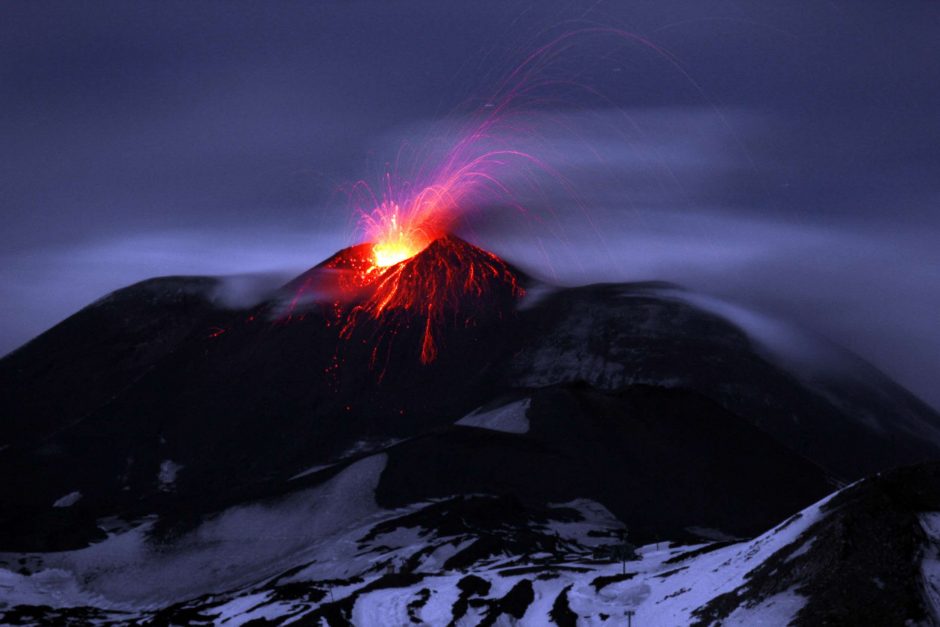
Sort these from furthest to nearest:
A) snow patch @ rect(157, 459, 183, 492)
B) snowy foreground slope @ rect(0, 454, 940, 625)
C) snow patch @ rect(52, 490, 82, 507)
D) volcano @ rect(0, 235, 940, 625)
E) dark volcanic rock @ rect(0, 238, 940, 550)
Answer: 1. snow patch @ rect(157, 459, 183, 492)
2. snow patch @ rect(52, 490, 82, 507)
3. dark volcanic rock @ rect(0, 238, 940, 550)
4. volcano @ rect(0, 235, 940, 625)
5. snowy foreground slope @ rect(0, 454, 940, 625)

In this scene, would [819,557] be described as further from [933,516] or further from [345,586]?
[345,586]

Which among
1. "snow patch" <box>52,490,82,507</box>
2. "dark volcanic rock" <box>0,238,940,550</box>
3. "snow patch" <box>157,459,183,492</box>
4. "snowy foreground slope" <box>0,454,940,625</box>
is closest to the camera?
"snowy foreground slope" <box>0,454,940,625</box>

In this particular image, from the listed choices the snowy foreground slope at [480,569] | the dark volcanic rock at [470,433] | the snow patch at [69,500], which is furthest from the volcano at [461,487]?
the dark volcanic rock at [470,433]

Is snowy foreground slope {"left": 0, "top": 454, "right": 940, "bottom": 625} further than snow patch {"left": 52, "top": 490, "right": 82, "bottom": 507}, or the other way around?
snow patch {"left": 52, "top": 490, "right": 82, "bottom": 507}

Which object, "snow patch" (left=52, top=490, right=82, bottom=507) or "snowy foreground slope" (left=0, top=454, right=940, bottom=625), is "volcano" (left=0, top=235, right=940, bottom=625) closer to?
"snowy foreground slope" (left=0, top=454, right=940, bottom=625)

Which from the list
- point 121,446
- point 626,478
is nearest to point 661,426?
point 626,478

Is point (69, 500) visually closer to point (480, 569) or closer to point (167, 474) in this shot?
point (167, 474)

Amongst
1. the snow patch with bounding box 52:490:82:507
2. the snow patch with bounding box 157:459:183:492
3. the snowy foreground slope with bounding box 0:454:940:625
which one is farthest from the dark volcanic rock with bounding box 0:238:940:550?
the snowy foreground slope with bounding box 0:454:940:625
